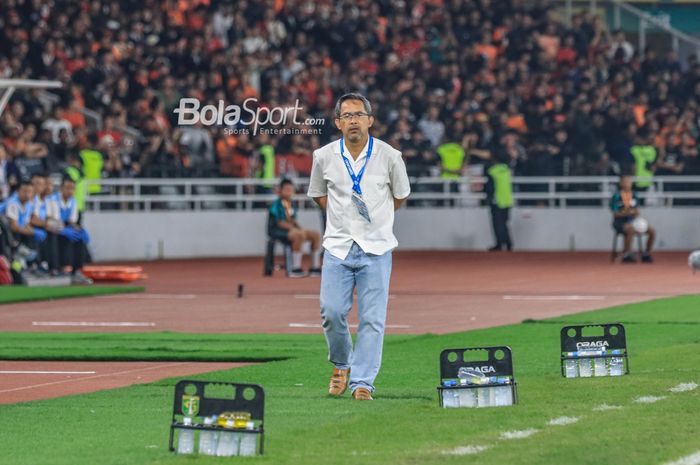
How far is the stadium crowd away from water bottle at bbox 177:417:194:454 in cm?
2161

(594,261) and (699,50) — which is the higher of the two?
(699,50)

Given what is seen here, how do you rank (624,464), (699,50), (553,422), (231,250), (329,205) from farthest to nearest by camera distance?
(699,50), (231,250), (329,205), (553,422), (624,464)

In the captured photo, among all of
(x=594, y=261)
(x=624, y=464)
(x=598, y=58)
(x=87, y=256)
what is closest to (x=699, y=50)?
Answer: (x=598, y=58)

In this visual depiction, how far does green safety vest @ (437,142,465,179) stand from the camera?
123 ft

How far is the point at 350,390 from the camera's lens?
1238 cm

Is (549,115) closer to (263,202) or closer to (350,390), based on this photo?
(263,202)

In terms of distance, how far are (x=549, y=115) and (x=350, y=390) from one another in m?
28.4

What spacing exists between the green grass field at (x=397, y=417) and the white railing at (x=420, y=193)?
18253 mm

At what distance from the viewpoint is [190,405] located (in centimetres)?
934

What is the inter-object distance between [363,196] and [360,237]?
0.28m

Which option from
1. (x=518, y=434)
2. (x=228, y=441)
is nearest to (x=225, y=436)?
(x=228, y=441)

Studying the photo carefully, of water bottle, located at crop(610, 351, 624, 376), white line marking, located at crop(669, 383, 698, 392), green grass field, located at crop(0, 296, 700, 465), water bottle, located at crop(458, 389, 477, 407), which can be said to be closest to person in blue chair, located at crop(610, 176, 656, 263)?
green grass field, located at crop(0, 296, 700, 465)

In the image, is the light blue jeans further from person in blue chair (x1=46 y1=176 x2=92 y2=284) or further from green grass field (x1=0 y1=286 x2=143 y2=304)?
person in blue chair (x1=46 y1=176 x2=92 y2=284)

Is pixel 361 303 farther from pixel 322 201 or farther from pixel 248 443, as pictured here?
pixel 248 443
